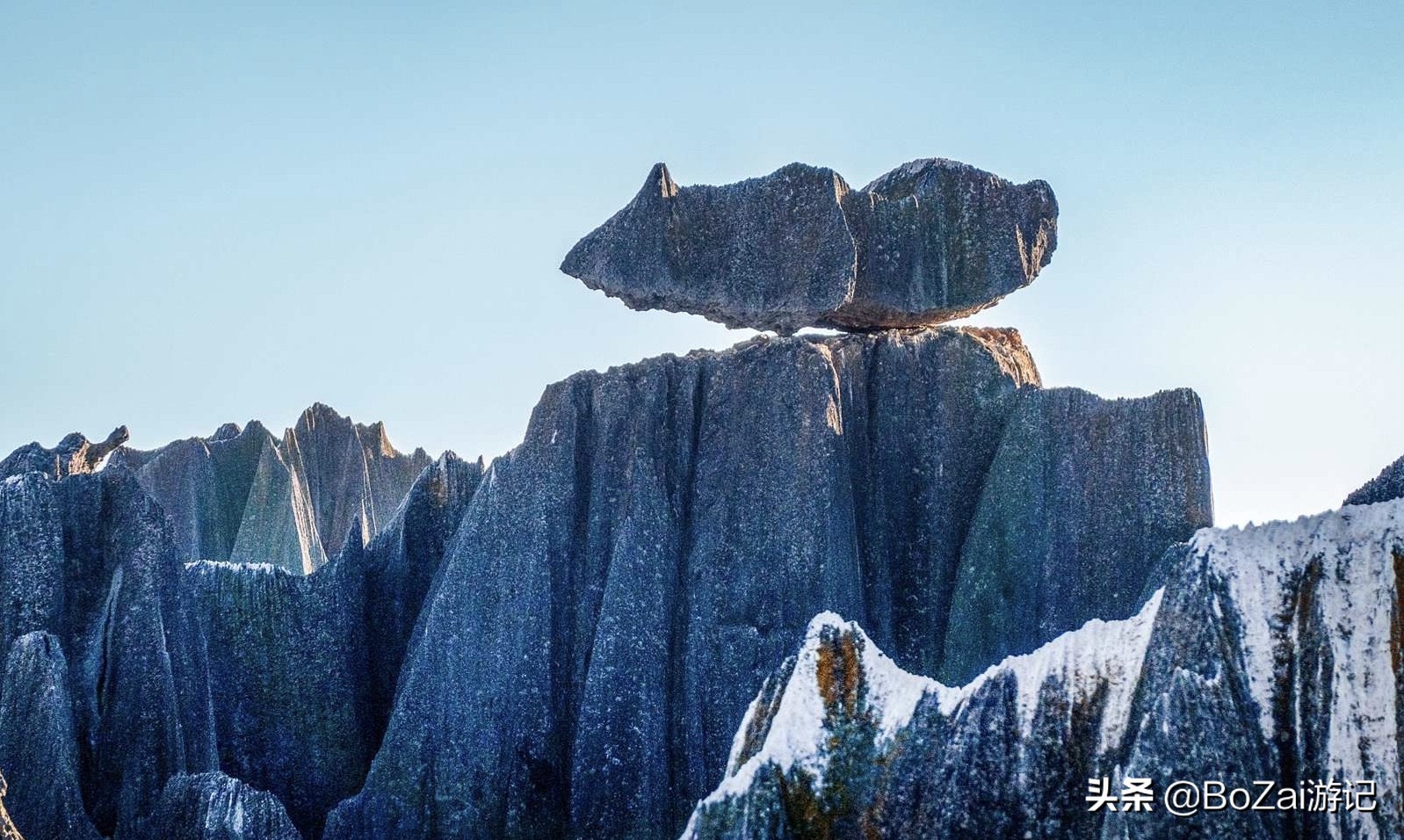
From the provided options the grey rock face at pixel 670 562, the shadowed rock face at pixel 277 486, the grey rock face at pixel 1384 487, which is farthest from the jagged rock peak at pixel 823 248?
the shadowed rock face at pixel 277 486

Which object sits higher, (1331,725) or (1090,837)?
(1331,725)

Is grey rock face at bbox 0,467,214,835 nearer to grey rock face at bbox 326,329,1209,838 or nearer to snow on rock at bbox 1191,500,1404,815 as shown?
grey rock face at bbox 326,329,1209,838

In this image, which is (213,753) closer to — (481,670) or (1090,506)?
(481,670)

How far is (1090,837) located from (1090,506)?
940 centimetres

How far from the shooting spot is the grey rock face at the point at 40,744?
17.3 m

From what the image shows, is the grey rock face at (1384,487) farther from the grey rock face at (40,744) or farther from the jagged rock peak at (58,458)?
the jagged rock peak at (58,458)

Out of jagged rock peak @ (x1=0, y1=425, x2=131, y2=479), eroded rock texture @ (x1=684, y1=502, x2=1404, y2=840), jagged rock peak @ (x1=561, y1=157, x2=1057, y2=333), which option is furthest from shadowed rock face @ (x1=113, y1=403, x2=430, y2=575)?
eroded rock texture @ (x1=684, y1=502, x2=1404, y2=840)

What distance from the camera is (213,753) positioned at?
1984cm

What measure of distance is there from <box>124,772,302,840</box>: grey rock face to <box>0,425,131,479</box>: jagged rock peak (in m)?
5.55

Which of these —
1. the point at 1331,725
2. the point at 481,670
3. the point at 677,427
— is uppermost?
the point at 677,427

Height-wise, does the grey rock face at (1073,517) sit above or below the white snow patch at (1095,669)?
above

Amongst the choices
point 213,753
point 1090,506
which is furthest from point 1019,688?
point 213,753

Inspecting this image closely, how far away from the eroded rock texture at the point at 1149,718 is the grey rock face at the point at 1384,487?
5.94 m

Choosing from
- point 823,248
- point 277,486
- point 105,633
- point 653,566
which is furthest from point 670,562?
point 277,486
